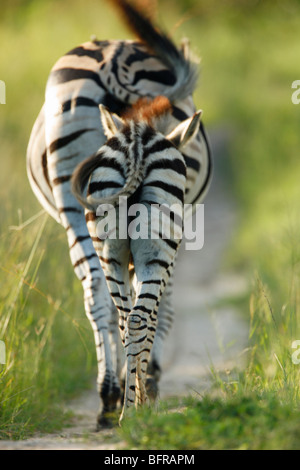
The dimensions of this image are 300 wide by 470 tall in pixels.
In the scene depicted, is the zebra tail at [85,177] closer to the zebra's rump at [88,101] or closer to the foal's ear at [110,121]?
the foal's ear at [110,121]

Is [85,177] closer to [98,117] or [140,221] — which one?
[140,221]

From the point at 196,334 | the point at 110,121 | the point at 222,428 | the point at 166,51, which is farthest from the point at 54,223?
the point at 222,428

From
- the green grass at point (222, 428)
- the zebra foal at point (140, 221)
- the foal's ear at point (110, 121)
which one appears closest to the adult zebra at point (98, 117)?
the foal's ear at point (110, 121)

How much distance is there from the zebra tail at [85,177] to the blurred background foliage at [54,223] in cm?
102

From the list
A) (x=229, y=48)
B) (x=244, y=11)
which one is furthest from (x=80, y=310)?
(x=244, y=11)

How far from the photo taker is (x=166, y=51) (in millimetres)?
4805

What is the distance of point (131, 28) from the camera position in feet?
16.2

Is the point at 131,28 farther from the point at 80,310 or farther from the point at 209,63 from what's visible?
the point at 209,63

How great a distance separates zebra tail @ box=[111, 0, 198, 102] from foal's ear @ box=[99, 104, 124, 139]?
1.89 feet

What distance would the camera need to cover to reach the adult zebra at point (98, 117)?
14.9 ft

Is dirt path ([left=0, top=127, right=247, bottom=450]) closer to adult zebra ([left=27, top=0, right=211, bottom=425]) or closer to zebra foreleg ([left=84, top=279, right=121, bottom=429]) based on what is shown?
zebra foreleg ([left=84, top=279, right=121, bottom=429])
